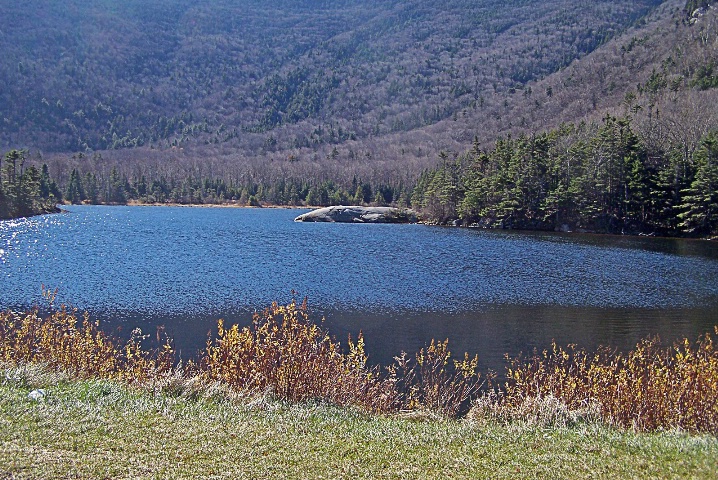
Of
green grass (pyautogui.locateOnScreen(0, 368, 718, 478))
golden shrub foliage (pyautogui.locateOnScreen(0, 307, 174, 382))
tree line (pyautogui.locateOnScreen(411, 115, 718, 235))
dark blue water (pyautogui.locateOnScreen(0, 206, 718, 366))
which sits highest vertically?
tree line (pyautogui.locateOnScreen(411, 115, 718, 235))

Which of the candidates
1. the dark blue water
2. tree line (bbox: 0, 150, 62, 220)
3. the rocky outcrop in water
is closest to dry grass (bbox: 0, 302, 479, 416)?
the dark blue water

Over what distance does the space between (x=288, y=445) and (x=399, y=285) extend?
2232 centimetres

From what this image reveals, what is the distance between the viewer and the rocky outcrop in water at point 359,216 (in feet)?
288

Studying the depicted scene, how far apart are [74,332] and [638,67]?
18682 cm

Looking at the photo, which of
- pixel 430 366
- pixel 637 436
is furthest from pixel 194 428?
pixel 430 366

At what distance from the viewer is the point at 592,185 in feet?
220

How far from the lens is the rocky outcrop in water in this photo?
288 feet

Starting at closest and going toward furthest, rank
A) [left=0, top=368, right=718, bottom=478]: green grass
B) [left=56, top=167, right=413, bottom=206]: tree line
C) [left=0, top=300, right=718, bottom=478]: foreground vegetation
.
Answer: [left=0, top=368, right=718, bottom=478]: green grass
[left=0, top=300, right=718, bottom=478]: foreground vegetation
[left=56, top=167, right=413, bottom=206]: tree line

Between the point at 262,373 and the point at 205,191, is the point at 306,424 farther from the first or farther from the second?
the point at 205,191

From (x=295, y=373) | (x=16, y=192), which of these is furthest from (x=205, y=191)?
(x=295, y=373)

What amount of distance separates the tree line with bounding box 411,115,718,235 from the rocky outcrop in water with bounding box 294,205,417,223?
373 inches

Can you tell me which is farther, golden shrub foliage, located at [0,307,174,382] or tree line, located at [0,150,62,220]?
tree line, located at [0,150,62,220]

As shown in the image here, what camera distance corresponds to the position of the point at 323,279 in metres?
31.0

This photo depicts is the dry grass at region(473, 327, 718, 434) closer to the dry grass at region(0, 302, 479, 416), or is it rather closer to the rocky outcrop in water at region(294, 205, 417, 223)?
the dry grass at region(0, 302, 479, 416)
